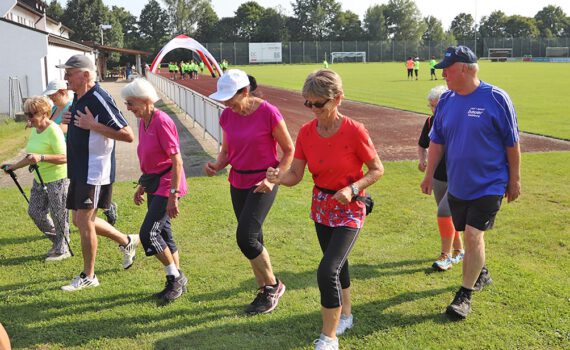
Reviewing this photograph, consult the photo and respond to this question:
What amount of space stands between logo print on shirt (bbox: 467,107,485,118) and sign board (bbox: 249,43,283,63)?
86663 millimetres

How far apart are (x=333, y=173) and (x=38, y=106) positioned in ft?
10.7

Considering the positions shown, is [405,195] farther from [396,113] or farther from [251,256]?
[396,113]

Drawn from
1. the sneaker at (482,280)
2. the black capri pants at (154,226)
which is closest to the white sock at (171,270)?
the black capri pants at (154,226)

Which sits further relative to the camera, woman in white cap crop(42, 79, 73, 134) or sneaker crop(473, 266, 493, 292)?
woman in white cap crop(42, 79, 73, 134)

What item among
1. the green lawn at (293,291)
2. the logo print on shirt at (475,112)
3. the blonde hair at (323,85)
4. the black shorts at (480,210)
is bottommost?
the green lawn at (293,291)

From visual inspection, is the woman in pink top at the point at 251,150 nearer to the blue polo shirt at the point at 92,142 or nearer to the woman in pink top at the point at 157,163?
the woman in pink top at the point at 157,163

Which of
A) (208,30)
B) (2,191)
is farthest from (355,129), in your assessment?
(208,30)

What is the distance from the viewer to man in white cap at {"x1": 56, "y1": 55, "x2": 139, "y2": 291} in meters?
4.37

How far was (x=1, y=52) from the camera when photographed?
2247 cm

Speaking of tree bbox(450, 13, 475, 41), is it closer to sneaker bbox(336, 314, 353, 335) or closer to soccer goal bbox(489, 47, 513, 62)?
soccer goal bbox(489, 47, 513, 62)

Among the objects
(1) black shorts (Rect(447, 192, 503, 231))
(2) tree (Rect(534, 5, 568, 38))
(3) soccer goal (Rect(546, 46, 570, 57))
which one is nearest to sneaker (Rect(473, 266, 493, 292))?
(1) black shorts (Rect(447, 192, 503, 231))

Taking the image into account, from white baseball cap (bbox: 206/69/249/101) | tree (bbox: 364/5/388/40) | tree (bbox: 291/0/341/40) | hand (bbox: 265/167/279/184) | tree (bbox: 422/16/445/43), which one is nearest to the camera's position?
hand (bbox: 265/167/279/184)

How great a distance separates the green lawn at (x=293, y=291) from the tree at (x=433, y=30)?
12720 cm

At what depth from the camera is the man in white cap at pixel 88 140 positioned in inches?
172
